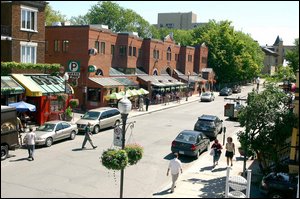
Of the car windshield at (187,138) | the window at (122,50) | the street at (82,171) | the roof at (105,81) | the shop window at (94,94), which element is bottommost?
the street at (82,171)

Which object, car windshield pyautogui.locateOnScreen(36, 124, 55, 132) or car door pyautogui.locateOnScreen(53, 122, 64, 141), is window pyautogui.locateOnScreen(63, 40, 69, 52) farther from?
car windshield pyautogui.locateOnScreen(36, 124, 55, 132)

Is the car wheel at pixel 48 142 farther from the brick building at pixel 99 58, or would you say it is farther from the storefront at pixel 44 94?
the brick building at pixel 99 58

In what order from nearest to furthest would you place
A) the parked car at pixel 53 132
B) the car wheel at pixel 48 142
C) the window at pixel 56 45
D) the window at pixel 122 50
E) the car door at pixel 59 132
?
the parked car at pixel 53 132
the car wheel at pixel 48 142
the car door at pixel 59 132
the window at pixel 56 45
the window at pixel 122 50

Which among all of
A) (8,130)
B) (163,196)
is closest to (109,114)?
(8,130)

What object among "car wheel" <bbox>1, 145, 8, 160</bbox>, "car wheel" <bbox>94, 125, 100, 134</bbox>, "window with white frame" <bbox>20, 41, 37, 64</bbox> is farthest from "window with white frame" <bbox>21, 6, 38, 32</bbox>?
"car wheel" <bbox>1, 145, 8, 160</bbox>

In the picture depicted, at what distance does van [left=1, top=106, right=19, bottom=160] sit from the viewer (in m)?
20.2

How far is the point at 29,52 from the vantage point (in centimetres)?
3212

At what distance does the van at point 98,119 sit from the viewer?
28.3m

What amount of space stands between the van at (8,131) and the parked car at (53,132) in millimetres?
2178

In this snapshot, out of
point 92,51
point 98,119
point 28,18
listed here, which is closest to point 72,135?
point 98,119

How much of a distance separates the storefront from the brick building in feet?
16.1

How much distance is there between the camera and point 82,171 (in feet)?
60.6

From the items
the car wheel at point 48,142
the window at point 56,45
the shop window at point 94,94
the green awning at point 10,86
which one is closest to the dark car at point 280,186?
the car wheel at point 48,142

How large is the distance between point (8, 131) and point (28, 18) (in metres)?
13.8
